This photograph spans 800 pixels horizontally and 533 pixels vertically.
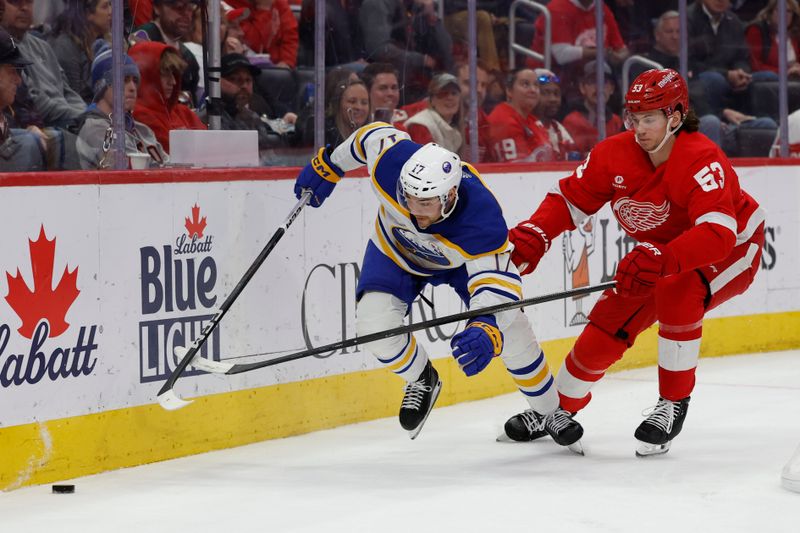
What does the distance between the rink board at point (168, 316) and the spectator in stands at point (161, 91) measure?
0.27 metres

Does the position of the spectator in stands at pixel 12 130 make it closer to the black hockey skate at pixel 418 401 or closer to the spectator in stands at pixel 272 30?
the spectator in stands at pixel 272 30

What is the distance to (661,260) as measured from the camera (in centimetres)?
410

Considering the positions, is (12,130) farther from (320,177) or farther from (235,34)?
(235,34)

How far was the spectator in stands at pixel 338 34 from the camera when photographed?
5336 mm

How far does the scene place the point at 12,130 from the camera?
4176 mm

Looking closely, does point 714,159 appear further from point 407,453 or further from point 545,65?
point 545,65

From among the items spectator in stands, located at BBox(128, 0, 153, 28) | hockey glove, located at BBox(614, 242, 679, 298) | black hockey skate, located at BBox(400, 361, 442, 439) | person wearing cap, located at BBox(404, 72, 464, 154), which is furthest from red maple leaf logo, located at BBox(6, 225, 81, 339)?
person wearing cap, located at BBox(404, 72, 464, 154)

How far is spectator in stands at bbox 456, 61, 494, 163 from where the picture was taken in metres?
6.05

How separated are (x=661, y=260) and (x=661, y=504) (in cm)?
74

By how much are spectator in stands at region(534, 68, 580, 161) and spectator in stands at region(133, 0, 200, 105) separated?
80.4 inches

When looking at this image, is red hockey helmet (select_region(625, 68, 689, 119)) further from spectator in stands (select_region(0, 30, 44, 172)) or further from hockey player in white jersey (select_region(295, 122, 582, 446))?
spectator in stands (select_region(0, 30, 44, 172))

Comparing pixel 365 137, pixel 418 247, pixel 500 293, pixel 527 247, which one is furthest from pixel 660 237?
pixel 365 137

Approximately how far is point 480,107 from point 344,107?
2.98ft

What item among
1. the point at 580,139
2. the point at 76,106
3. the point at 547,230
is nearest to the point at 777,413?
the point at 547,230
